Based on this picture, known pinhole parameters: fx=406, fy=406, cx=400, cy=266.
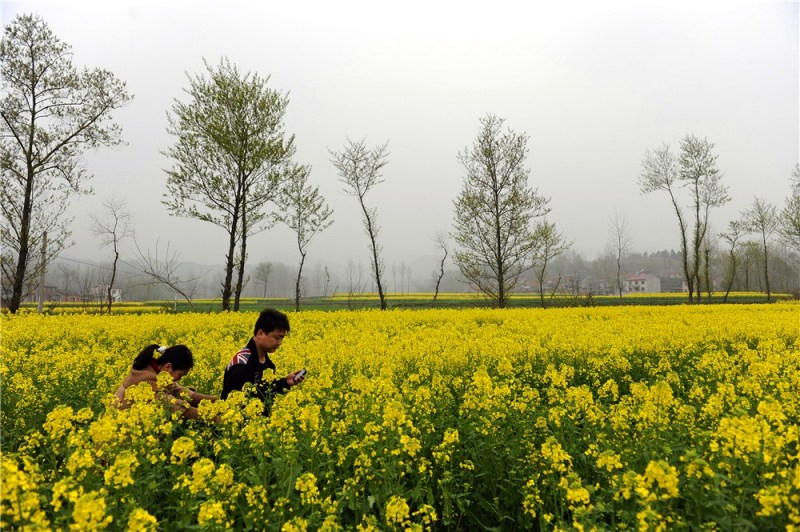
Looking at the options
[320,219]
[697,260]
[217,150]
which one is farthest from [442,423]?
[697,260]

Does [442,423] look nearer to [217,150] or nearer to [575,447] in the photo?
[575,447]

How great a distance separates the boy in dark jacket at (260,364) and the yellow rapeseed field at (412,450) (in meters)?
0.30

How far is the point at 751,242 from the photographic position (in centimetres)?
4672

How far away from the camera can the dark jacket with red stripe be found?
189 inches

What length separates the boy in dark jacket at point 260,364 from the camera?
4.79 meters

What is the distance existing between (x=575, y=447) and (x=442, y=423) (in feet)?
4.53

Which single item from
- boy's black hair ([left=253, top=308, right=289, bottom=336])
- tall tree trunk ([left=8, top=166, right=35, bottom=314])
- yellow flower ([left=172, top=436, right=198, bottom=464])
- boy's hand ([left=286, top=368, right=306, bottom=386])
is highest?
tall tree trunk ([left=8, top=166, right=35, bottom=314])

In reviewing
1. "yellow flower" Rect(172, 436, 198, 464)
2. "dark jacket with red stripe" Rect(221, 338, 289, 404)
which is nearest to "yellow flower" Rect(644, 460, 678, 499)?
"yellow flower" Rect(172, 436, 198, 464)

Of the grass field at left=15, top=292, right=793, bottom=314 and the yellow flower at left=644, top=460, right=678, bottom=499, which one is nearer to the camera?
the yellow flower at left=644, top=460, right=678, bottom=499

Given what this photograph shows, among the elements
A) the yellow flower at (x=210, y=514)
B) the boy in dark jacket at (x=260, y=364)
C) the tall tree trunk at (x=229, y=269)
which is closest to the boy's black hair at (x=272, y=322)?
the boy in dark jacket at (x=260, y=364)

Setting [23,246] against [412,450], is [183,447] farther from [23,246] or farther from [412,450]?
[23,246]

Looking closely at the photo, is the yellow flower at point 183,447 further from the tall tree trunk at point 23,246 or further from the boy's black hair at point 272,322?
the tall tree trunk at point 23,246

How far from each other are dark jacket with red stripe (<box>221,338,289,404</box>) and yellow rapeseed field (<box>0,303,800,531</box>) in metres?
0.38

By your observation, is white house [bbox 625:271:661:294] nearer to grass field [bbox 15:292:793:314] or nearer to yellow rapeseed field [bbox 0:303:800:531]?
grass field [bbox 15:292:793:314]
